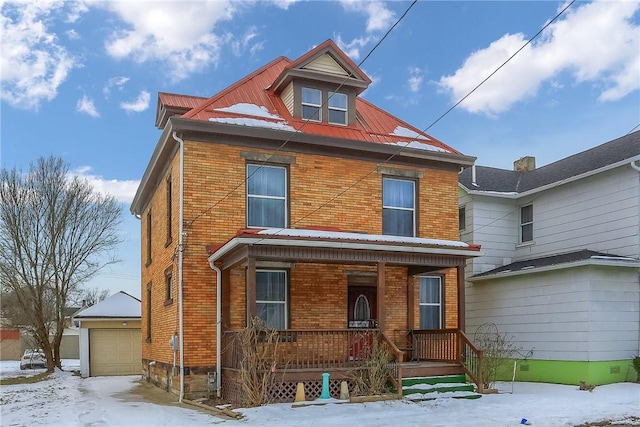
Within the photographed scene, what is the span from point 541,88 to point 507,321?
6.81 m

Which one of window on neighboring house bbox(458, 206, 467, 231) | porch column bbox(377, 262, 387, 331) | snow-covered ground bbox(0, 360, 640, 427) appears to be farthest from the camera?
window on neighboring house bbox(458, 206, 467, 231)

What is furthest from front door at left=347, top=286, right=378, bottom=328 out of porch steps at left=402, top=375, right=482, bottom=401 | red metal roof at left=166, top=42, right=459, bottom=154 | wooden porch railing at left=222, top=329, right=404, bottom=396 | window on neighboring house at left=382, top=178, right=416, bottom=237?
red metal roof at left=166, top=42, right=459, bottom=154

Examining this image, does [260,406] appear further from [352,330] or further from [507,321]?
[507,321]

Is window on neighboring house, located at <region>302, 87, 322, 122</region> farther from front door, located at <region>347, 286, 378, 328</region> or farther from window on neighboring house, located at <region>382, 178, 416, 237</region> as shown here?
front door, located at <region>347, 286, 378, 328</region>

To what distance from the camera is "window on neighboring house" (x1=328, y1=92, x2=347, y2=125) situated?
17.0 metres

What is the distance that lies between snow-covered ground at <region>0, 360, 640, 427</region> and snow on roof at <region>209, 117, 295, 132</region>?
6.63 m

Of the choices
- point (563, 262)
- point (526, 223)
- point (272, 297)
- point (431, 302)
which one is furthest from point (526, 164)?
point (272, 297)

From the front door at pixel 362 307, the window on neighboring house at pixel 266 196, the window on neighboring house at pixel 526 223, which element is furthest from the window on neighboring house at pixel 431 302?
the window on neighboring house at pixel 526 223

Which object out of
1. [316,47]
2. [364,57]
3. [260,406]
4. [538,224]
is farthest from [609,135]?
[260,406]

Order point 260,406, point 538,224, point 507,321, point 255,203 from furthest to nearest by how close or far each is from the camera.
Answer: point 538,224 → point 507,321 → point 255,203 → point 260,406

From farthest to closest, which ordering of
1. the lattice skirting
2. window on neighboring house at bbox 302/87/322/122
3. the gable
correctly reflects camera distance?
the gable, window on neighboring house at bbox 302/87/322/122, the lattice skirting

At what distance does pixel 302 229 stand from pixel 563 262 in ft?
22.7

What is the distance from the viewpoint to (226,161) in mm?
14812

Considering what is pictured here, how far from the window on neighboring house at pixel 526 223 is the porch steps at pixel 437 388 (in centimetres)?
757
